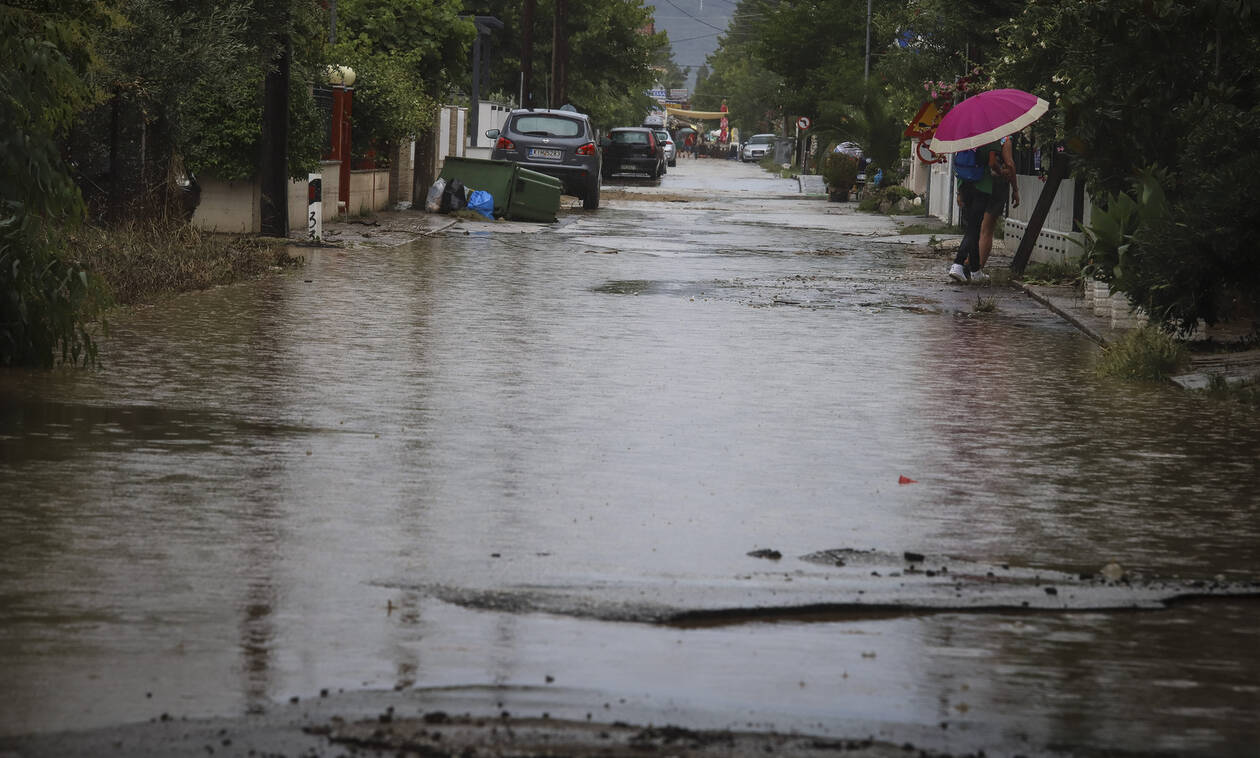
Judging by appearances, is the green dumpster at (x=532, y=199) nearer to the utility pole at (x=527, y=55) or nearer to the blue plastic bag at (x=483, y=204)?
the blue plastic bag at (x=483, y=204)

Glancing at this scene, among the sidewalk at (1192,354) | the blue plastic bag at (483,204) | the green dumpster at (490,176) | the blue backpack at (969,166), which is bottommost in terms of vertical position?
the sidewalk at (1192,354)

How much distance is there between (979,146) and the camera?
1973 cm

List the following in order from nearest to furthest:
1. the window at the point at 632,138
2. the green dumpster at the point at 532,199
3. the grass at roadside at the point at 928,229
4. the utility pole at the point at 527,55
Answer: the green dumpster at the point at 532,199
the grass at roadside at the point at 928,229
the utility pole at the point at 527,55
the window at the point at 632,138

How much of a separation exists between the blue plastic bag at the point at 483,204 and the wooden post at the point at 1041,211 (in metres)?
11.3

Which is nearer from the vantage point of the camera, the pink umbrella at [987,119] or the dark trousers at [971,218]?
the pink umbrella at [987,119]

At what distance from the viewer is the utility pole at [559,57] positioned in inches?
2240

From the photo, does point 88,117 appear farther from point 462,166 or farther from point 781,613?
point 781,613

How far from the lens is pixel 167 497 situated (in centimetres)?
726

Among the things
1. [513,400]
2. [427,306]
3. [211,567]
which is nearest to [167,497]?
[211,567]

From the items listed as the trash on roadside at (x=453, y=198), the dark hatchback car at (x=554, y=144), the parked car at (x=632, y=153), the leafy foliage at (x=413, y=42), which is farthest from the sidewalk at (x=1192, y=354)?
the parked car at (x=632, y=153)

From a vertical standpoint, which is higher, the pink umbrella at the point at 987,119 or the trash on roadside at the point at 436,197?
the pink umbrella at the point at 987,119

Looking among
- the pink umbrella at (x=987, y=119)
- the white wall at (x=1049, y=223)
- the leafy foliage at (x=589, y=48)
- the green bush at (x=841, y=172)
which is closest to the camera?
the pink umbrella at (x=987, y=119)

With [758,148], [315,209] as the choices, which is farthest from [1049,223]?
[758,148]

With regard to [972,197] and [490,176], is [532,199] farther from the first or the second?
[972,197]
